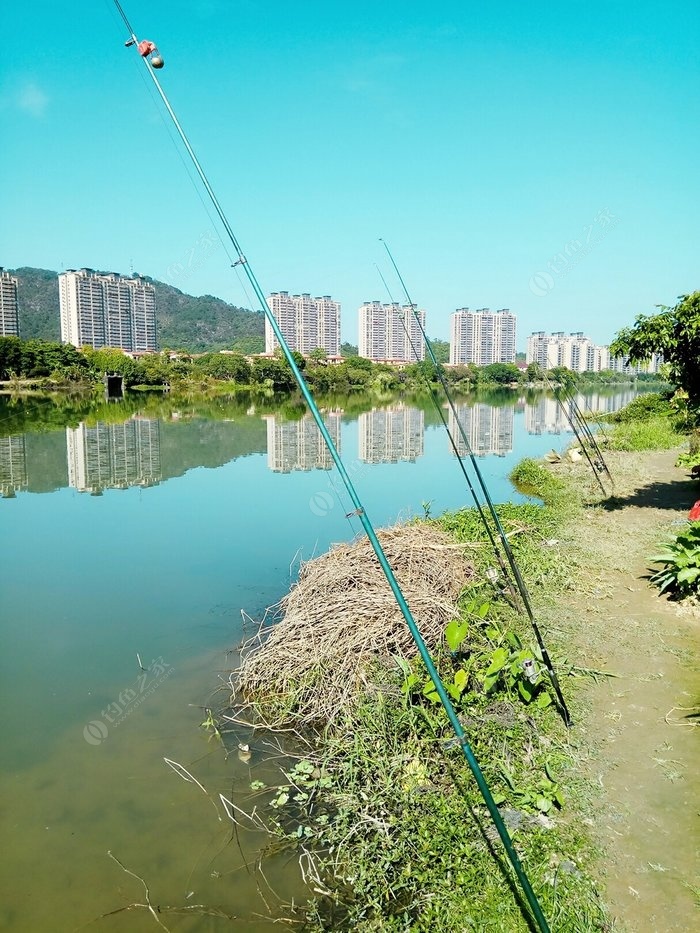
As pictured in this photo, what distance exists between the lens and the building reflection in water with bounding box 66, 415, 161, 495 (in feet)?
45.7

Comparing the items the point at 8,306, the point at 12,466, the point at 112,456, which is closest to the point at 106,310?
the point at 8,306

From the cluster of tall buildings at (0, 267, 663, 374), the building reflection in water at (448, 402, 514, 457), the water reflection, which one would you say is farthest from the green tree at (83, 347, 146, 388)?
the building reflection in water at (448, 402, 514, 457)

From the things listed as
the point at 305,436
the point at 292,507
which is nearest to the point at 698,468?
the point at 292,507

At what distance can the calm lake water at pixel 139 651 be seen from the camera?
3479mm

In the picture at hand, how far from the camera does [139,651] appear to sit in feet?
20.1

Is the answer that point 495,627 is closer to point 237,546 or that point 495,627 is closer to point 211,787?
point 211,787

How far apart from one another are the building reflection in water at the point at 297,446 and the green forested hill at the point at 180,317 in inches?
3453

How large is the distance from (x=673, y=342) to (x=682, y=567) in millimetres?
3481

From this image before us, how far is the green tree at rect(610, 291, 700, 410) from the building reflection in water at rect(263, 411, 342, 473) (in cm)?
855

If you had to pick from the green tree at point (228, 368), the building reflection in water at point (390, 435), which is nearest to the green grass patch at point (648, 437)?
the building reflection in water at point (390, 435)

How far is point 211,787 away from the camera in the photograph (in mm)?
4188

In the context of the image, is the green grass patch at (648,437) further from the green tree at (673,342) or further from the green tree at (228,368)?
the green tree at (228,368)

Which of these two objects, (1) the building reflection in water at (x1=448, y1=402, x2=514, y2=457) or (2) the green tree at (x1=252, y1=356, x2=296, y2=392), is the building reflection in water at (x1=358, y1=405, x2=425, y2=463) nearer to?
(1) the building reflection in water at (x1=448, y1=402, x2=514, y2=457)

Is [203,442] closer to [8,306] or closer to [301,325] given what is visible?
[8,306]
